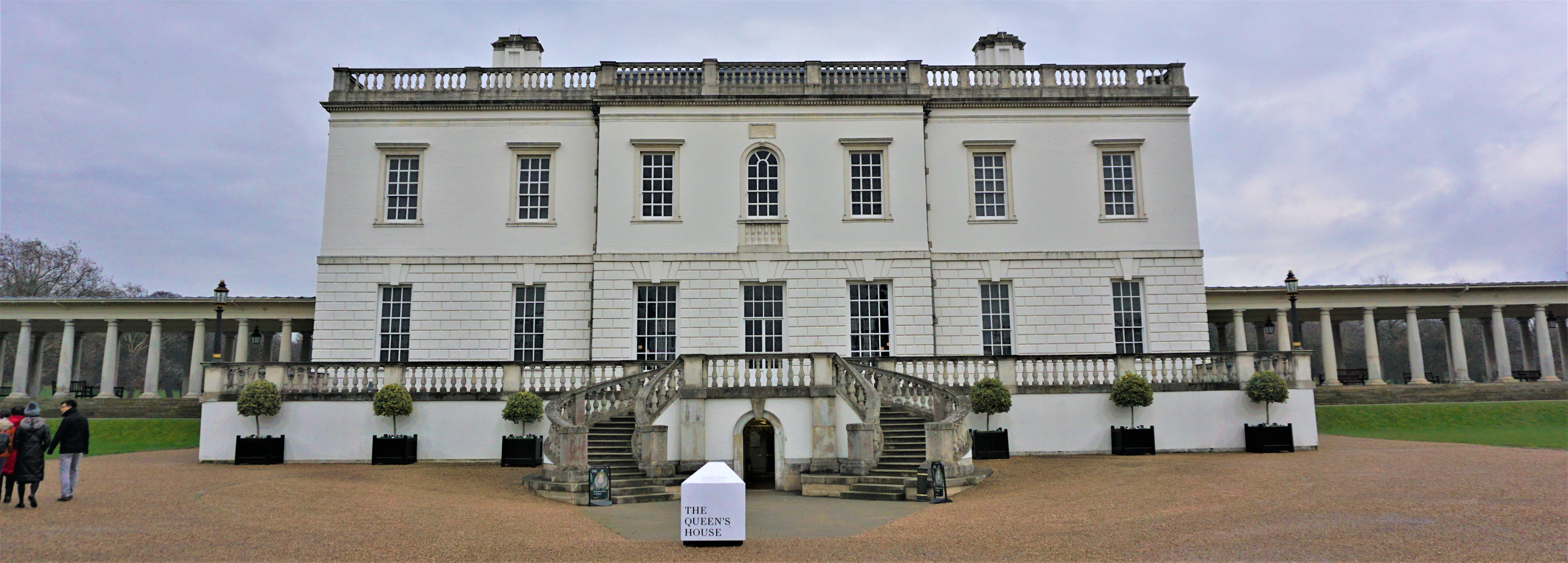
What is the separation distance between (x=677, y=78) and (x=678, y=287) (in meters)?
5.71

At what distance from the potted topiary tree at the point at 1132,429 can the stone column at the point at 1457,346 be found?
2506cm

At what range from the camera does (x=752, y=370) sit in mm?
18328

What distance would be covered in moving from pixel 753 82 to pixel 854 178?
12.5 ft

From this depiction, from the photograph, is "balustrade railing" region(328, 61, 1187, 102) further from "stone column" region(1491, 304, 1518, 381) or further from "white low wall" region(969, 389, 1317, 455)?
"stone column" region(1491, 304, 1518, 381)

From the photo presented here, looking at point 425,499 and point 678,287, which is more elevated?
point 678,287

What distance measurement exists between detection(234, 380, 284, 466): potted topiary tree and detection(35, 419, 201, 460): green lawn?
22.7 feet

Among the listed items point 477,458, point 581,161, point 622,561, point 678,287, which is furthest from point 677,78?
point 622,561

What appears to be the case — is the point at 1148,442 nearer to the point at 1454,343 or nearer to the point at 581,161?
the point at 581,161

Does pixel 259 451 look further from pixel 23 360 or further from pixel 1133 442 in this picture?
pixel 23 360

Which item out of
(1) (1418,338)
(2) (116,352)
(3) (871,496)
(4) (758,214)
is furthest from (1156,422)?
(2) (116,352)

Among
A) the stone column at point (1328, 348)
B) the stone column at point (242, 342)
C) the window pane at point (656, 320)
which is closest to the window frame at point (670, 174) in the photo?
the window pane at point (656, 320)

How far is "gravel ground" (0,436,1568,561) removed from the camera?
9633mm

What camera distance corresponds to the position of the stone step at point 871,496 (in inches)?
591

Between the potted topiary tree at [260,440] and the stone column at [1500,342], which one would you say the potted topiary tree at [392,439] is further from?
the stone column at [1500,342]
